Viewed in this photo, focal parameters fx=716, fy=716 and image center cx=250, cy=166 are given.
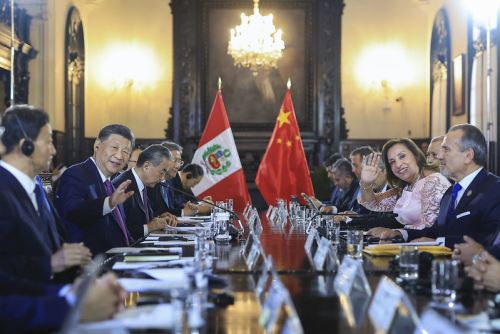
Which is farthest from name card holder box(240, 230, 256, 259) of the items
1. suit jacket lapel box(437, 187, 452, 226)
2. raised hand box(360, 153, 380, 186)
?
raised hand box(360, 153, 380, 186)

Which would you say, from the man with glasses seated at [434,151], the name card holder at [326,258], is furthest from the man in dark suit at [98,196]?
the man with glasses seated at [434,151]

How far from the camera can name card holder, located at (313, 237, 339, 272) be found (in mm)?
2822

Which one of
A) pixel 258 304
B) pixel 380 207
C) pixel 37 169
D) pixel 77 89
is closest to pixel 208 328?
pixel 258 304

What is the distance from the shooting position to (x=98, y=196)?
409 centimetres

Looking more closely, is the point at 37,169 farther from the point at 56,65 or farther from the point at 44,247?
the point at 56,65

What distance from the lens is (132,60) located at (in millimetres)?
12852

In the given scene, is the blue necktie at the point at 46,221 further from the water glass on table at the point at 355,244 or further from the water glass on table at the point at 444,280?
the water glass on table at the point at 444,280

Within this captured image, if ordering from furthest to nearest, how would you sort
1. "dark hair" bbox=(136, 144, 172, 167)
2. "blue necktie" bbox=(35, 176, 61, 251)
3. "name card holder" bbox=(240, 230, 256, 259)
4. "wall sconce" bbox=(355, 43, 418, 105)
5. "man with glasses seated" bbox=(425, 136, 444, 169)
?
"wall sconce" bbox=(355, 43, 418, 105)
"man with glasses seated" bbox=(425, 136, 444, 169)
"dark hair" bbox=(136, 144, 172, 167)
"name card holder" bbox=(240, 230, 256, 259)
"blue necktie" bbox=(35, 176, 61, 251)

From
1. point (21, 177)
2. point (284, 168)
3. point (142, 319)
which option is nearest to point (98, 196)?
point (21, 177)

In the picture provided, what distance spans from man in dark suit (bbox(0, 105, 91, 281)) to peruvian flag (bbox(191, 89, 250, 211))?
535 cm

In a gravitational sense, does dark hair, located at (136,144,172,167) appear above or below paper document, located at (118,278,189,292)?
above

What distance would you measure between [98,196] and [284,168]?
4.60 metres

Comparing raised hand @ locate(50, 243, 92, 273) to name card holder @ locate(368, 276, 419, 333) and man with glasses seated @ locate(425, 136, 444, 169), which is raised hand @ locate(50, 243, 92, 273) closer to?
name card holder @ locate(368, 276, 419, 333)

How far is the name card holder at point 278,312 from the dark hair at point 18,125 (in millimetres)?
1182
